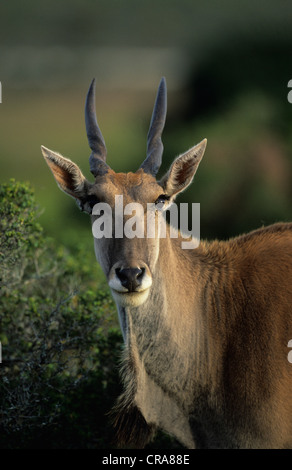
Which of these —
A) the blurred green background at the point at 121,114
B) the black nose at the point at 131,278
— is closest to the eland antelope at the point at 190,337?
the black nose at the point at 131,278

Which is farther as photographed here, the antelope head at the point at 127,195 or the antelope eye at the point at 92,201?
the antelope eye at the point at 92,201

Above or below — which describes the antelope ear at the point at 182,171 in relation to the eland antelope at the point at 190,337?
above

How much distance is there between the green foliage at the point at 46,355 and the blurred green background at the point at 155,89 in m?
1.69

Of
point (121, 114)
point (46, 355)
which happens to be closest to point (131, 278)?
point (46, 355)

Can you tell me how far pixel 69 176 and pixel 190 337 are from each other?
48.3 inches

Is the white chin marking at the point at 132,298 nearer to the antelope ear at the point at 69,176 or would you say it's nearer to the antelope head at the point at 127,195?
the antelope head at the point at 127,195

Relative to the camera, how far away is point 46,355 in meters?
5.83

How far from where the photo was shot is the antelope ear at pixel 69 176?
4.35m

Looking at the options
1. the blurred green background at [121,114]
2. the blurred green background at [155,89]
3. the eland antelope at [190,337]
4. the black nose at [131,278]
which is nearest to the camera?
the black nose at [131,278]

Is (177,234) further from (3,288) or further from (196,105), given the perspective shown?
(196,105)

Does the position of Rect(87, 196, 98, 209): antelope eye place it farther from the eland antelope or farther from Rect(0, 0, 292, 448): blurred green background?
Rect(0, 0, 292, 448): blurred green background

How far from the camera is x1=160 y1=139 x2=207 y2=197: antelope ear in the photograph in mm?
4336

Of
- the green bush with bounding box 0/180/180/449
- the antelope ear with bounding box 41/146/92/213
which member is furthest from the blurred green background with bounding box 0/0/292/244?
the antelope ear with bounding box 41/146/92/213
